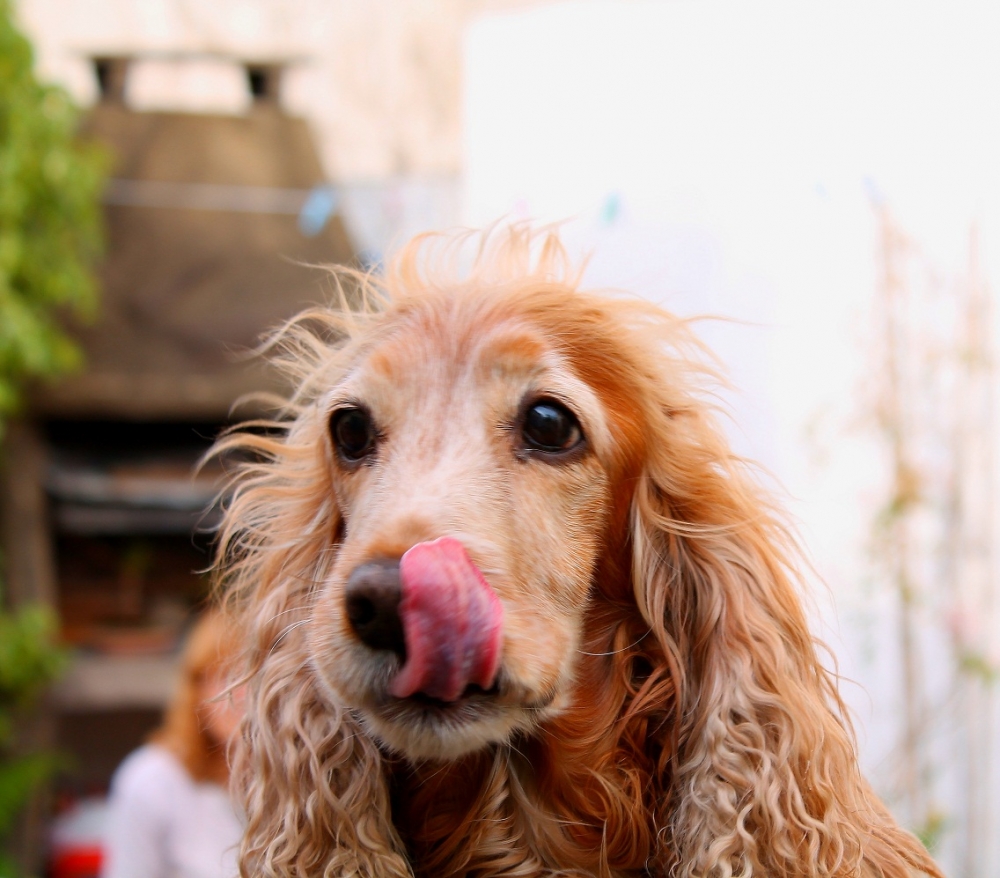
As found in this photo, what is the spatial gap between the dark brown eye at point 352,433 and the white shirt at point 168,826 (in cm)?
209

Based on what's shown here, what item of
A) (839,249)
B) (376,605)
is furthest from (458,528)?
(839,249)

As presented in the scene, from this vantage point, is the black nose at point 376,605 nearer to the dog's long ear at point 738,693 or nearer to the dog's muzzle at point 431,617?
the dog's muzzle at point 431,617

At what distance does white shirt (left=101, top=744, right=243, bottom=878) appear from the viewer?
10.9 ft

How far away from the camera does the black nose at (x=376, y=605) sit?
1350 millimetres

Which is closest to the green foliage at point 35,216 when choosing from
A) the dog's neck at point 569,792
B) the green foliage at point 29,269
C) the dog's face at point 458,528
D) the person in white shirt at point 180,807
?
the green foliage at point 29,269

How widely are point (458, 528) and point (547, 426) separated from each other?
0.28 meters

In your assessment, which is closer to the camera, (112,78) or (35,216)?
(35,216)

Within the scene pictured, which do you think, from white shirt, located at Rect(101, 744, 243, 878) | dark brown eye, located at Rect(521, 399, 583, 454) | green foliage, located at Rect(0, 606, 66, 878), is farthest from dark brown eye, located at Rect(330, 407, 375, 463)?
green foliage, located at Rect(0, 606, 66, 878)

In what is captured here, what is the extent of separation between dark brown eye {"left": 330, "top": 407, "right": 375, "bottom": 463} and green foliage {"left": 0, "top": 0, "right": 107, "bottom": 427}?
3.97m

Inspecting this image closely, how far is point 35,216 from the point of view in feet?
18.5

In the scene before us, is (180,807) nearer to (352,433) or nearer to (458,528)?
(352,433)

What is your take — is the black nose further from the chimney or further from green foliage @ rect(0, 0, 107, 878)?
the chimney

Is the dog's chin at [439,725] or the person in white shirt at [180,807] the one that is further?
the person in white shirt at [180,807]

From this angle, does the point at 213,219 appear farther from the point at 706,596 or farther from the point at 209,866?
the point at 706,596
